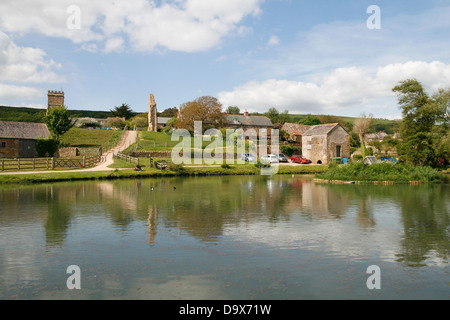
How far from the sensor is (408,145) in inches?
1796

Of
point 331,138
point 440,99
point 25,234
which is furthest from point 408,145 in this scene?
point 25,234

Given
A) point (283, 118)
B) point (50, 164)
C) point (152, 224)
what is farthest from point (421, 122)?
point (283, 118)

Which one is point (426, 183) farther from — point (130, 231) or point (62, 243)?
point (62, 243)

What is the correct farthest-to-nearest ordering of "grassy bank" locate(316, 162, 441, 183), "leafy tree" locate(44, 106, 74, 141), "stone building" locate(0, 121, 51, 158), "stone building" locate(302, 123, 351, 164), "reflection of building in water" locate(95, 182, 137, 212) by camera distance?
"stone building" locate(302, 123, 351, 164) → "leafy tree" locate(44, 106, 74, 141) → "stone building" locate(0, 121, 51, 158) → "grassy bank" locate(316, 162, 441, 183) → "reflection of building in water" locate(95, 182, 137, 212)

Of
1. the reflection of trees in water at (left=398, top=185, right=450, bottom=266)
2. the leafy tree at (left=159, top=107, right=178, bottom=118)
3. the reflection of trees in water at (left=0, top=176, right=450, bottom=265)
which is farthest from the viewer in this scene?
the leafy tree at (left=159, top=107, right=178, bottom=118)

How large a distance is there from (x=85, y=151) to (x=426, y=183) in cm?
4664

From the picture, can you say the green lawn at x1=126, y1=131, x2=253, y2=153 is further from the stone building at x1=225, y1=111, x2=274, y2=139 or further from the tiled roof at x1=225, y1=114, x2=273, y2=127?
the tiled roof at x1=225, y1=114, x2=273, y2=127

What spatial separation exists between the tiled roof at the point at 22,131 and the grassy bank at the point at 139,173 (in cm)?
2495

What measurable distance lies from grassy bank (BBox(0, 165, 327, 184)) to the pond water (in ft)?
39.3

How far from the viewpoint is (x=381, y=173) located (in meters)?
34.3

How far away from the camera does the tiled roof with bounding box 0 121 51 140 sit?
5209 cm

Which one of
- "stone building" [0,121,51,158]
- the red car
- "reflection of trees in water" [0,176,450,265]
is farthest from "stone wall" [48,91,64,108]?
"reflection of trees in water" [0,176,450,265]

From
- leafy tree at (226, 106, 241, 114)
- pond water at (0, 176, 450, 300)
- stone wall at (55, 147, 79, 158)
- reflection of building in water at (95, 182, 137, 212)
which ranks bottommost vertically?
pond water at (0, 176, 450, 300)

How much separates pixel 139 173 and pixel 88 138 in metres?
35.6
